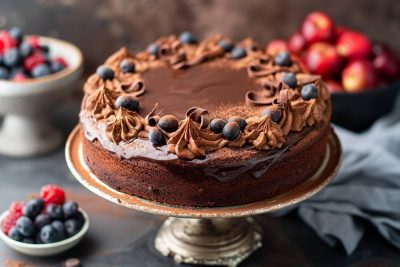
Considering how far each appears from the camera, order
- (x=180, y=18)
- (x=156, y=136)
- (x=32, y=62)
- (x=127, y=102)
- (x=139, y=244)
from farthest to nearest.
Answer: (x=180, y=18), (x=32, y=62), (x=139, y=244), (x=127, y=102), (x=156, y=136)

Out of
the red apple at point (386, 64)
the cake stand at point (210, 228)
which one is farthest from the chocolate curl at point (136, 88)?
the red apple at point (386, 64)

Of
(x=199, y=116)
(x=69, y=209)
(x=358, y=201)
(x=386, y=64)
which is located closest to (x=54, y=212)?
(x=69, y=209)

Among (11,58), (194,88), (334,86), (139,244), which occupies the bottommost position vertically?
(139,244)

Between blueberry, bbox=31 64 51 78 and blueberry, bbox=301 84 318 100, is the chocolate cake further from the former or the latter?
blueberry, bbox=31 64 51 78

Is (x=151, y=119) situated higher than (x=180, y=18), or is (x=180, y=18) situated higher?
(x=151, y=119)

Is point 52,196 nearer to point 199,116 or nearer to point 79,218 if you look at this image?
point 79,218

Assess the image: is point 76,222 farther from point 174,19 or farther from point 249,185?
point 174,19

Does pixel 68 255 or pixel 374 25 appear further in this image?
pixel 374 25

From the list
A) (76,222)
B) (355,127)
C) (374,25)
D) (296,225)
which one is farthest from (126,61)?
(374,25)
